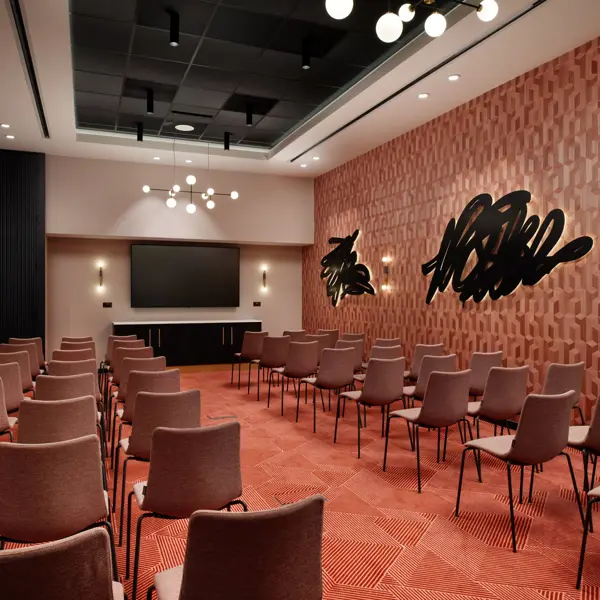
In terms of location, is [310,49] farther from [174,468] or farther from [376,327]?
[174,468]

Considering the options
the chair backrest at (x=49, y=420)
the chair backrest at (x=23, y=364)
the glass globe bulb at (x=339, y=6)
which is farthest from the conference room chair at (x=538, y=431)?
the chair backrest at (x=23, y=364)

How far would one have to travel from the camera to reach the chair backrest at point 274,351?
8039mm

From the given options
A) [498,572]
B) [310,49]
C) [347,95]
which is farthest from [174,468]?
[347,95]

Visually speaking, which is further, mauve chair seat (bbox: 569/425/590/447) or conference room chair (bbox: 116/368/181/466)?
conference room chair (bbox: 116/368/181/466)

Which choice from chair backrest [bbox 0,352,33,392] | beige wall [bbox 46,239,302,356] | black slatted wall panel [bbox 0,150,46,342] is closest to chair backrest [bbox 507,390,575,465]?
chair backrest [bbox 0,352,33,392]

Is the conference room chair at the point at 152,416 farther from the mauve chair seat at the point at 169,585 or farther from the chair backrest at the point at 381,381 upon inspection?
the chair backrest at the point at 381,381

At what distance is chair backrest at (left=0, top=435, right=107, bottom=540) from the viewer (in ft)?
7.48

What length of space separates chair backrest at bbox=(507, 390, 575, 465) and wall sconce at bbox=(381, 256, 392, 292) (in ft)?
19.5

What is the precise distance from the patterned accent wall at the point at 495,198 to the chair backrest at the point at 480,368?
2.84 ft

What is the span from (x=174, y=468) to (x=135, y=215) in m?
9.21

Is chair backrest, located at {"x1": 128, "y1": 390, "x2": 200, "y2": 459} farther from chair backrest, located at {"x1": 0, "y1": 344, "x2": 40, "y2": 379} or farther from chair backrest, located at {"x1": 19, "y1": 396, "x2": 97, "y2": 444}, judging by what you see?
chair backrest, located at {"x1": 0, "y1": 344, "x2": 40, "y2": 379}

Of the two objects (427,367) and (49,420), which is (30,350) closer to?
(49,420)

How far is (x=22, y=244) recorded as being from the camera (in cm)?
1002

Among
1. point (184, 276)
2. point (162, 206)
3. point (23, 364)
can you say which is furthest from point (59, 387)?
point (184, 276)
